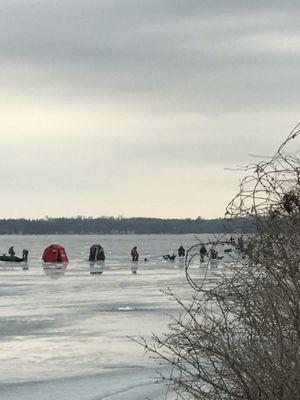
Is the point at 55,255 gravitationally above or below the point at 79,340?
above

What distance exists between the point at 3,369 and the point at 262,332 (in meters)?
8.12

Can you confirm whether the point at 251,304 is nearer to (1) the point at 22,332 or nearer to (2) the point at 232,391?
(2) the point at 232,391

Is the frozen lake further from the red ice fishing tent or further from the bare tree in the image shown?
the red ice fishing tent

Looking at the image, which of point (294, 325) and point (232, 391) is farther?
point (232, 391)

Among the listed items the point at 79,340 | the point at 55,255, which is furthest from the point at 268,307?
the point at 55,255

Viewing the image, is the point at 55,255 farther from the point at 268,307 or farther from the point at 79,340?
the point at 268,307

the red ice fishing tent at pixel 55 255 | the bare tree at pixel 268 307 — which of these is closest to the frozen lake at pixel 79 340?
the bare tree at pixel 268 307

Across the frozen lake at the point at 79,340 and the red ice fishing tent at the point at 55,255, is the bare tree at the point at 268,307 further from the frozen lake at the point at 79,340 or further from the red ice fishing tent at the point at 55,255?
the red ice fishing tent at the point at 55,255

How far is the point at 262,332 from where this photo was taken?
7.88 meters

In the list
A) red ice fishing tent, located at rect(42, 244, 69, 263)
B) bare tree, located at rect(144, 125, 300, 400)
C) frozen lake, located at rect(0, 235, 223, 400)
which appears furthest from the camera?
red ice fishing tent, located at rect(42, 244, 69, 263)

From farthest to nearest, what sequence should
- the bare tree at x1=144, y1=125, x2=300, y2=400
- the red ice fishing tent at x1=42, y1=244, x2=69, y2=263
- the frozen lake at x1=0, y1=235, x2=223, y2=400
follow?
the red ice fishing tent at x1=42, y1=244, x2=69, y2=263, the frozen lake at x1=0, y1=235, x2=223, y2=400, the bare tree at x1=144, y1=125, x2=300, y2=400

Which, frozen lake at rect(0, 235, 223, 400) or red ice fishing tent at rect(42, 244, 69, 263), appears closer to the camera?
frozen lake at rect(0, 235, 223, 400)

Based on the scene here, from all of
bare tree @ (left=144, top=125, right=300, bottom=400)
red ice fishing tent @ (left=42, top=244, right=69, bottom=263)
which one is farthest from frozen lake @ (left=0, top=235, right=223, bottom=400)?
red ice fishing tent @ (left=42, top=244, right=69, bottom=263)

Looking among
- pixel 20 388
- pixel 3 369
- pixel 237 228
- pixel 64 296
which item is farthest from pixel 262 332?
pixel 64 296
